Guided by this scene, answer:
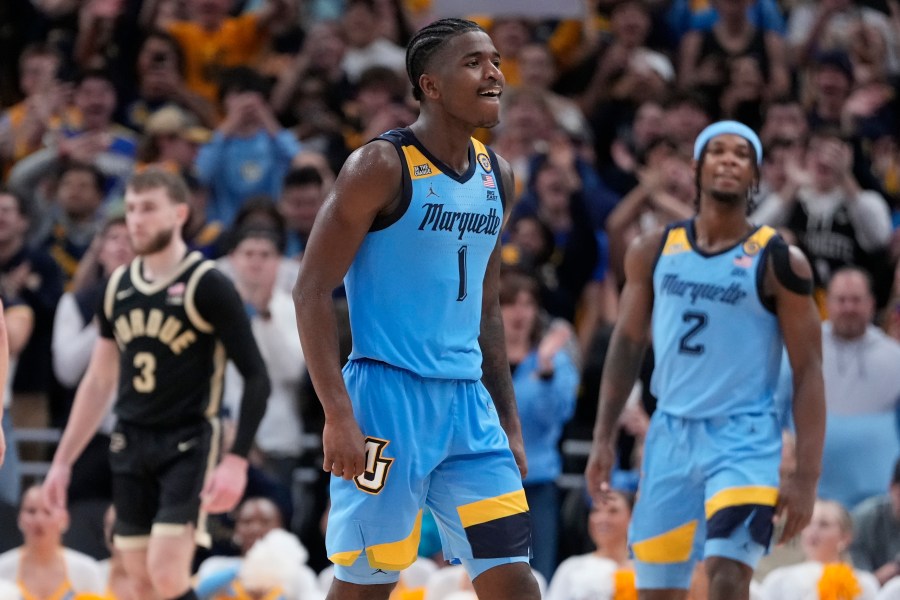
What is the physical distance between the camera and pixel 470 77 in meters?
5.09

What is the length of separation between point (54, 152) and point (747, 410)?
266 inches

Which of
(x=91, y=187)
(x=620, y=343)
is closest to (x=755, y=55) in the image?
(x=91, y=187)

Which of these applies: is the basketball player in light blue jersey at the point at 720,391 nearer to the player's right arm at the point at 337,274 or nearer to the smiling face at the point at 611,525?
the smiling face at the point at 611,525

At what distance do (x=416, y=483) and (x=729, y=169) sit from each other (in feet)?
8.16

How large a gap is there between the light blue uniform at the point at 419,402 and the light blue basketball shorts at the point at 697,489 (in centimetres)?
158

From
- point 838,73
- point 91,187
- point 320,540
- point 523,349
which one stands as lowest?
point 320,540

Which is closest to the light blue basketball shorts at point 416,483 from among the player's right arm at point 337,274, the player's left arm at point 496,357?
the player's right arm at point 337,274

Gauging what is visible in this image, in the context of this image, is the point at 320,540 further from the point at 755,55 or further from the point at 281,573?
the point at 755,55

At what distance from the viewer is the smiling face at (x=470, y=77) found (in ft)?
16.7

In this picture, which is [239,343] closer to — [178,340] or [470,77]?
[178,340]

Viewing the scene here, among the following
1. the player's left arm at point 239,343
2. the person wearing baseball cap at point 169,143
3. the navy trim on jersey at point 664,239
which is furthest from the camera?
the person wearing baseball cap at point 169,143

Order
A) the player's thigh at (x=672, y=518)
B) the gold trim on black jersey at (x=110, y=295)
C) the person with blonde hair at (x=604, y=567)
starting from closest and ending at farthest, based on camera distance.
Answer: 1. the player's thigh at (x=672, y=518)
2. the gold trim on black jersey at (x=110, y=295)
3. the person with blonde hair at (x=604, y=567)

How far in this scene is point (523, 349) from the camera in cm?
954

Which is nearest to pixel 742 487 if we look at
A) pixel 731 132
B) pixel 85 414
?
pixel 731 132
